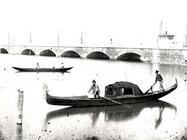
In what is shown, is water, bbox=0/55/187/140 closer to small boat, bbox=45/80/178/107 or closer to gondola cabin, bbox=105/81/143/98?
small boat, bbox=45/80/178/107

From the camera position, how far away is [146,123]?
10.5m

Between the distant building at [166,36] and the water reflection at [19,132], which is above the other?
the distant building at [166,36]

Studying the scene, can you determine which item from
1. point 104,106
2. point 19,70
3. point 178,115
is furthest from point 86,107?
point 19,70

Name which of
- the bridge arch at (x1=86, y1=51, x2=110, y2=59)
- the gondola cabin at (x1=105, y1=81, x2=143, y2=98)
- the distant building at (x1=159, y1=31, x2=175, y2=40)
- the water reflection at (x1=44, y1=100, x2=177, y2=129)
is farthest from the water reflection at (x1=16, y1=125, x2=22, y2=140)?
the bridge arch at (x1=86, y1=51, x2=110, y2=59)

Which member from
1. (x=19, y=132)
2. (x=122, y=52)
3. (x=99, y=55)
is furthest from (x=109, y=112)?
(x=99, y=55)

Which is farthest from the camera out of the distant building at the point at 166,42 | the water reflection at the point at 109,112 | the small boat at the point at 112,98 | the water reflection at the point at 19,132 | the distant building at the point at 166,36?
the distant building at the point at 166,42

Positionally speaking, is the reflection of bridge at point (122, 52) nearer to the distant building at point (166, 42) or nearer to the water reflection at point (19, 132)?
the distant building at point (166, 42)

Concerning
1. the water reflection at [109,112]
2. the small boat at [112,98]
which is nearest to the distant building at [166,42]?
the small boat at [112,98]

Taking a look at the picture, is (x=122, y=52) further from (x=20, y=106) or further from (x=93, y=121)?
(x=20, y=106)

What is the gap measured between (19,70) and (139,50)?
15.8 m

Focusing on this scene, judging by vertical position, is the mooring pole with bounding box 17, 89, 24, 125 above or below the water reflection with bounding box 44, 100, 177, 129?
above

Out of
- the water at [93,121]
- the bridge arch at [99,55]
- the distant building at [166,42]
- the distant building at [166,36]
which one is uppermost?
the distant building at [166,36]

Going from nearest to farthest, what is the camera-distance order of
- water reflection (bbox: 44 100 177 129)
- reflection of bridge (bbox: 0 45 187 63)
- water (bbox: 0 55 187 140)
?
water (bbox: 0 55 187 140) < water reflection (bbox: 44 100 177 129) < reflection of bridge (bbox: 0 45 187 63)

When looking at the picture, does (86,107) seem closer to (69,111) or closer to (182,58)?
(69,111)
